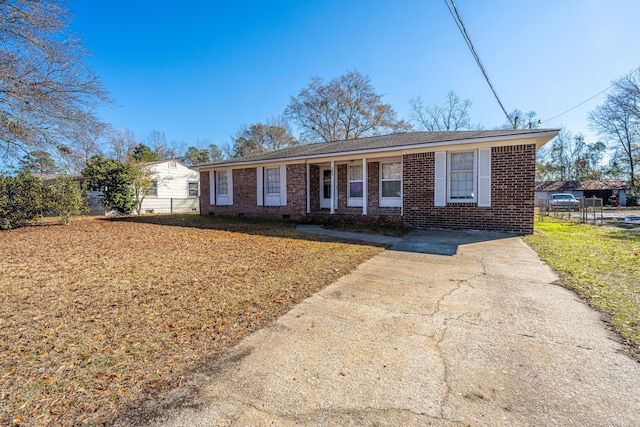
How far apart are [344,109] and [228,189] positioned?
697 inches

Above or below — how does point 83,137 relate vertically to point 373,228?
above

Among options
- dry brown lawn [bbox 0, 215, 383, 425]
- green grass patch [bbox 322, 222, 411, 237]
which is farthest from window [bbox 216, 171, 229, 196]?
dry brown lawn [bbox 0, 215, 383, 425]

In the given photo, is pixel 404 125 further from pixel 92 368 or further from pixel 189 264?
pixel 92 368

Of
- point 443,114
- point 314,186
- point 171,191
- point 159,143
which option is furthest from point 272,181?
point 159,143

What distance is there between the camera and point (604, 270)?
4.80m

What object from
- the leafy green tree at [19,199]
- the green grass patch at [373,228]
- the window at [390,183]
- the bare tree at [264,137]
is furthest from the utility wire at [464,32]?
the bare tree at [264,137]

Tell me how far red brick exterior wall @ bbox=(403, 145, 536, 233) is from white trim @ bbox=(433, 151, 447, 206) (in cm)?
15

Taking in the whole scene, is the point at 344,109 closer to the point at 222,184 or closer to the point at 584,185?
the point at 222,184

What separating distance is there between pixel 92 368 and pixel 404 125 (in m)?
30.2

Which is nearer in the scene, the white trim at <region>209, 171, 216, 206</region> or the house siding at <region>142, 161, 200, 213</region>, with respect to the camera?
the white trim at <region>209, 171, 216, 206</region>

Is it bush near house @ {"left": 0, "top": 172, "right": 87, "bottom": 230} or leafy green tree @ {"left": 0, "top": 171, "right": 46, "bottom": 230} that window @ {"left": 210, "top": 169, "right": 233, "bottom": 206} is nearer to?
bush near house @ {"left": 0, "top": 172, "right": 87, "bottom": 230}

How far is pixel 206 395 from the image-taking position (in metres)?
1.91

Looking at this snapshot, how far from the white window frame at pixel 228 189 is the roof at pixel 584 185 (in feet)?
141

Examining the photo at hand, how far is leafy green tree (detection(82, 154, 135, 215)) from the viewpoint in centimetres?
1568
